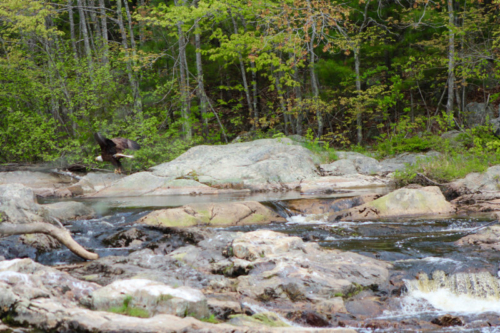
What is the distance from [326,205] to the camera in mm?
9180

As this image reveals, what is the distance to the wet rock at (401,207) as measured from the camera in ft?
26.8

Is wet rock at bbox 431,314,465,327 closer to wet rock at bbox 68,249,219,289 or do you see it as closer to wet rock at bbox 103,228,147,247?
wet rock at bbox 68,249,219,289

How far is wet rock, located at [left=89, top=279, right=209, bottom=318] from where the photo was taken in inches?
137

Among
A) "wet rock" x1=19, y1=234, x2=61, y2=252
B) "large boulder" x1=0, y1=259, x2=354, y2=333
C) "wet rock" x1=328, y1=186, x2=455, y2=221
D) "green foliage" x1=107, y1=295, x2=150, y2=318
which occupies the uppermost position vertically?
"large boulder" x1=0, y1=259, x2=354, y2=333

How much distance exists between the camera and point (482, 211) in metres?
8.30

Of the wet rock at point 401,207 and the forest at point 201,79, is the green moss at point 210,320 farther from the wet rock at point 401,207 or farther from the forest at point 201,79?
the forest at point 201,79

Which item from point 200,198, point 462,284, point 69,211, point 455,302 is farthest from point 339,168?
point 455,302

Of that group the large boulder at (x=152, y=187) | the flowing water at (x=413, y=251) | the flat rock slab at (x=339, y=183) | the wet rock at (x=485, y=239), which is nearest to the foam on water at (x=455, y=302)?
the flowing water at (x=413, y=251)

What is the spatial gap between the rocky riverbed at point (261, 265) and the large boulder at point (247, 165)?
1.94m

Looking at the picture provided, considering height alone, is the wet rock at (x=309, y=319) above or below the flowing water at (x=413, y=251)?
above

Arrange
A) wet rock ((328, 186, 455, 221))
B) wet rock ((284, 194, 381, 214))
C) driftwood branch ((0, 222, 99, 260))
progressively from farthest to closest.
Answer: wet rock ((284, 194, 381, 214)) < wet rock ((328, 186, 455, 221)) < driftwood branch ((0, 222, 99, 260))

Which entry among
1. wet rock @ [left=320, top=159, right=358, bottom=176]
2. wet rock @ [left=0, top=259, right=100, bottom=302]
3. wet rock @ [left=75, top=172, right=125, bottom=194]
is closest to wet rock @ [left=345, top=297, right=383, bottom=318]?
wet rock @ [left=0, top=259, right=100, bottom=302]

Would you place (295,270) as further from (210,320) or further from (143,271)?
(143,271)

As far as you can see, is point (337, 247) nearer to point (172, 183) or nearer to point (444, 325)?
point (444, 325)
